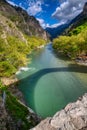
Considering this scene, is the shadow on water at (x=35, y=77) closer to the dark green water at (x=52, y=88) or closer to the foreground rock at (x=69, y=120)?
the dark green water at (x=52, y=88)

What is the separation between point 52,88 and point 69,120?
121 feet

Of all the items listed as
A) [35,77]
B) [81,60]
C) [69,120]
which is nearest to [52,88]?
[35,77]

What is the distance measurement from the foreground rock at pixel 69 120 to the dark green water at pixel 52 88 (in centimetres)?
2066

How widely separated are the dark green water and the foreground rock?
67.8 ft

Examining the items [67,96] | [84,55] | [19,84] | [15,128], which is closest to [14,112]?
[15,128]

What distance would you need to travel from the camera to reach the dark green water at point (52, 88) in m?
42.6

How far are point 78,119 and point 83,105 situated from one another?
1536 millimetres

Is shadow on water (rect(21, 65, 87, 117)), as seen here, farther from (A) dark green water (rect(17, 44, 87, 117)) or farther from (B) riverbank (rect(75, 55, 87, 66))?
(B) riverbank (rect(75, 55, 87, 66))

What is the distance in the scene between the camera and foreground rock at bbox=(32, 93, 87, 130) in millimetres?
16641

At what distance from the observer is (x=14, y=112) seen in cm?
2928

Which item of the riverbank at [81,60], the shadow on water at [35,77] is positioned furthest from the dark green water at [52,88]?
the riverbank at [81,60]

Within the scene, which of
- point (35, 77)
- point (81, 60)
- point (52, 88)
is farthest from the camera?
point (81, 60)

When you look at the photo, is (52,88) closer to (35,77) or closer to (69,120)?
(35,77)

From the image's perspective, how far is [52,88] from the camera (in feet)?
177
